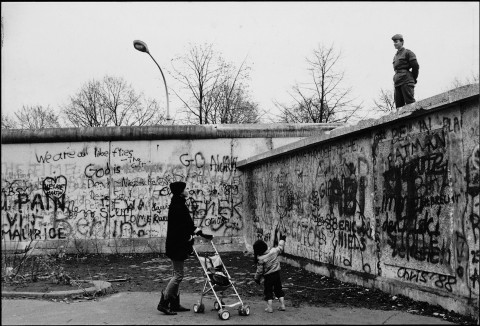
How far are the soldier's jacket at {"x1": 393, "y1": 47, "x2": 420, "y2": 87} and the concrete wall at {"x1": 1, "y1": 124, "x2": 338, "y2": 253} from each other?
689cm

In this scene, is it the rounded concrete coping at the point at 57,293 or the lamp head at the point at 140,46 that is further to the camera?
the lamp head at the point at 140,46

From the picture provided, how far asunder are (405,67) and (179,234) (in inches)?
201

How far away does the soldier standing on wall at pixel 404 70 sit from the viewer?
918 centimetres

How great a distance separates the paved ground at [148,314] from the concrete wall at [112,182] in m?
7.88

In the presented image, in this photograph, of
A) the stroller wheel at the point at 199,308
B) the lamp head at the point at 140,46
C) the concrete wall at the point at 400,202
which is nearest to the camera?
the concrete wall at the point at 400,202

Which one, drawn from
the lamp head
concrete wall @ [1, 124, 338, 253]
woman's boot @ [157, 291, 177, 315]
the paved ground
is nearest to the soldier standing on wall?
the paved ground

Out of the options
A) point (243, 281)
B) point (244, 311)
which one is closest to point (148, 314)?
point (244, 311)

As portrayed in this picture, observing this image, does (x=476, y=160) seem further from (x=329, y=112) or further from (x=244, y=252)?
(x=329, y=112)

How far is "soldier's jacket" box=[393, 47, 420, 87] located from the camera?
917 centimetres

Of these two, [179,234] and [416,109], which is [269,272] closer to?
[179,234]

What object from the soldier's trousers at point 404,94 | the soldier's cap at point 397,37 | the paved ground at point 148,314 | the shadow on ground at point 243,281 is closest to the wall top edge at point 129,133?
the shadow on ground at point 243,281

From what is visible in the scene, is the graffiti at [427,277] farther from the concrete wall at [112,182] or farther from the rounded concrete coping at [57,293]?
the concrete wall at [112,182]

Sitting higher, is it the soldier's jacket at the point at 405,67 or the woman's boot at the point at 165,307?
the soldier's jacket at the point at 405,67

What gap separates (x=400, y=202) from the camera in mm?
7531
